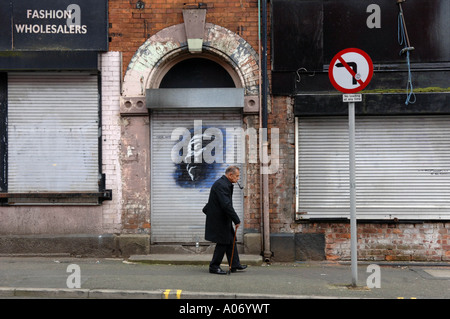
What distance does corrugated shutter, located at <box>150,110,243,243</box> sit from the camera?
1093 centimetres

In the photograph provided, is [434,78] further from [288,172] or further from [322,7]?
[288,172]

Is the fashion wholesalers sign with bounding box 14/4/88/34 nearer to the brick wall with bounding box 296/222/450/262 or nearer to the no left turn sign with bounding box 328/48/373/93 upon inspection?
the no left turn sign with bounding box 328/48/373/93

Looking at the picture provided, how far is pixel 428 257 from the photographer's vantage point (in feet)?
34.9

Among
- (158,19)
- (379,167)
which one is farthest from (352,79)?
(158,19)

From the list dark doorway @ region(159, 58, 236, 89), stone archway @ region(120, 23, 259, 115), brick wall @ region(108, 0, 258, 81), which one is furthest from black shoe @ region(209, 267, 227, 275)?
brick wall @ region(108, 0, 258, 81)

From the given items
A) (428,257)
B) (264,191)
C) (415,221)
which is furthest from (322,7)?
(428,257)

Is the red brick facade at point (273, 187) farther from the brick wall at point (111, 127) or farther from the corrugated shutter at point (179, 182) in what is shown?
the corrugated shutter at point (179, 182)

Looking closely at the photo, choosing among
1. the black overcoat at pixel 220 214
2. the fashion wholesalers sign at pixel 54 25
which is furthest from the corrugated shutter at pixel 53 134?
the black overcoat at pixel 220 214

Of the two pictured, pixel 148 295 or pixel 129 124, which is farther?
pixel 129 124

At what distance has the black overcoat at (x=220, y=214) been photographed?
9.05 m

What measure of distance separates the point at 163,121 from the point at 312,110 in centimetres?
294

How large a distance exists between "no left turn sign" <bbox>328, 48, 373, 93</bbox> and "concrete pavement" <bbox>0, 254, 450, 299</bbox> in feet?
9.95

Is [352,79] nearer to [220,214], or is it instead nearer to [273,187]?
[220,214]

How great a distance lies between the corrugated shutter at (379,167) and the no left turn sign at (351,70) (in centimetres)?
267
